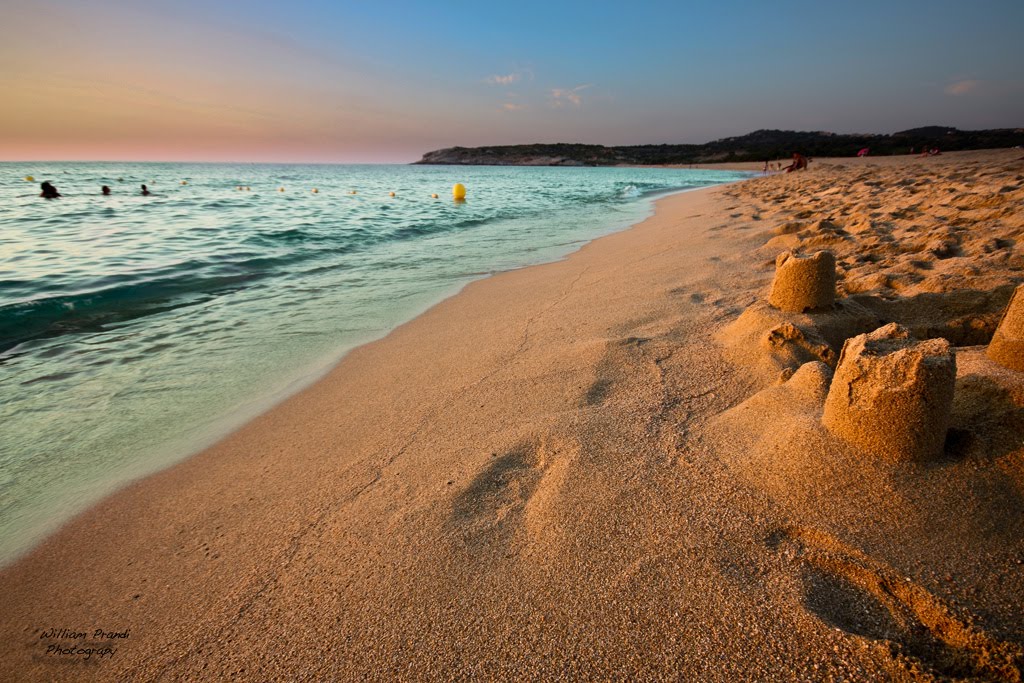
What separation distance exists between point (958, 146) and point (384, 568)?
56838 millimetres

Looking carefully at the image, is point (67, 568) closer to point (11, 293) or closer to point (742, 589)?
point (742, 589)

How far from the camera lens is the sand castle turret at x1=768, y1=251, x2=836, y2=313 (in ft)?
8.73

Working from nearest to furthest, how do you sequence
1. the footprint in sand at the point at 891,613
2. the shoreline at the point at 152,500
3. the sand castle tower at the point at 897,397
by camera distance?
1. the footprint in sand at the point at 891,613
2. the sand castle tower at the point at 897,397
3. the shoreline at the point at 152,500

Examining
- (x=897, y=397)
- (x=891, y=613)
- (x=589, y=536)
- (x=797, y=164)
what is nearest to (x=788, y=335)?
(x=897, y=397)

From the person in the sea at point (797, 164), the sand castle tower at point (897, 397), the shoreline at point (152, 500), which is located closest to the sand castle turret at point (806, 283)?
the sand castle tower at point (897, 397)

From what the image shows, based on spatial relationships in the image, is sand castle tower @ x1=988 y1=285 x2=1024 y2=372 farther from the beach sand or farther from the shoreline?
the shoreline

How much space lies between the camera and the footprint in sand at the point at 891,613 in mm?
1014

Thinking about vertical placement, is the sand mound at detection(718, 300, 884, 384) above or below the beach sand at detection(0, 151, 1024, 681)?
above

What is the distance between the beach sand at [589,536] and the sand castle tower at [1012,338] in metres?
0.11

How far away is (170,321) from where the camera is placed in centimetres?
484

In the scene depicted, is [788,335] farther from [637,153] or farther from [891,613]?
[637,153]

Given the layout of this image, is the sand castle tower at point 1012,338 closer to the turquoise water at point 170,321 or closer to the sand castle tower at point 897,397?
the sand castle tower at point 897,397

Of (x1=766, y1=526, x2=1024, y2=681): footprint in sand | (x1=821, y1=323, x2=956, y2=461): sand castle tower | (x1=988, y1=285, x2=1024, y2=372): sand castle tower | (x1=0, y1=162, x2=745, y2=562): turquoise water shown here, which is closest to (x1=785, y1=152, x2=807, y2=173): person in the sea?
(x1=0, y1=162, x2=745, y2=562): turquoise water

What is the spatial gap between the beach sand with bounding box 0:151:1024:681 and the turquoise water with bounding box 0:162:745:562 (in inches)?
17.8
